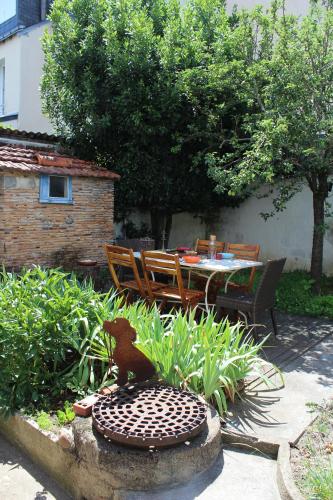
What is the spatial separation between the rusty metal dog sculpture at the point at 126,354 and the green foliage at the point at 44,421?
0.52 meters

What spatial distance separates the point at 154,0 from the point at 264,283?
7.47 meters

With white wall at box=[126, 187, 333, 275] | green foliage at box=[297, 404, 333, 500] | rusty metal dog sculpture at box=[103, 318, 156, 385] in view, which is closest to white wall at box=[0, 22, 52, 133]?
white wall at box=[126, 187, 333, 275]

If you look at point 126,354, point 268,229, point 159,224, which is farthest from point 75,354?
point 268,229

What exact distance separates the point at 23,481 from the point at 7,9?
15.7 m

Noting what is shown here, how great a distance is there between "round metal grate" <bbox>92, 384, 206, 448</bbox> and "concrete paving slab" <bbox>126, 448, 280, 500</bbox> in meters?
0.25

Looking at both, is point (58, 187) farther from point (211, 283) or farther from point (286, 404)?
point (286, 404)

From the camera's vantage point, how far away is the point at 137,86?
8.37 metres

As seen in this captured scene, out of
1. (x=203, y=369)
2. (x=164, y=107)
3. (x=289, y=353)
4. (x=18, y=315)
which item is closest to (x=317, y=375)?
(x=289, y=353)

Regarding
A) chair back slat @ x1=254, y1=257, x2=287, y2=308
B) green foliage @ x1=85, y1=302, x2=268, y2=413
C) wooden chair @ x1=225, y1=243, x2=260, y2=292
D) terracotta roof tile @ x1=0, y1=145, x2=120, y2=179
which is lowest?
green foliage @ x1=85, y1=302, x2=268, y2=413

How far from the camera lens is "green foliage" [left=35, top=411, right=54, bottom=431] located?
2.86 meters

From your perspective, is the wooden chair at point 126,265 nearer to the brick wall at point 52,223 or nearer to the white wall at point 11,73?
the brick wall at point 52,223

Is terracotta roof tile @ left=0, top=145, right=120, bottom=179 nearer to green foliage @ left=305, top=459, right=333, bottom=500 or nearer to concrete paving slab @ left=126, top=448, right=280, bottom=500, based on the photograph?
concrete paving slab @ left=126, top=448, right=280, bottom=500

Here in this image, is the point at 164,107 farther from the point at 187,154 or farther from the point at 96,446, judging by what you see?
the point at 96,446

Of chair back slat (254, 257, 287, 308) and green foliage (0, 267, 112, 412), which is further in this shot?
chair back slat (254, 257, 287, 308)
